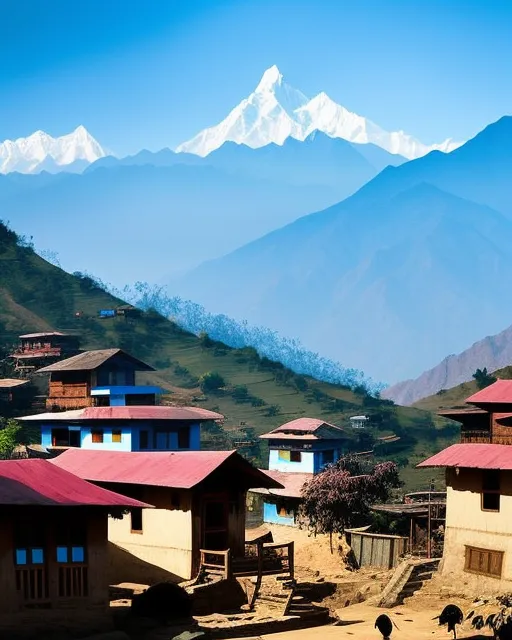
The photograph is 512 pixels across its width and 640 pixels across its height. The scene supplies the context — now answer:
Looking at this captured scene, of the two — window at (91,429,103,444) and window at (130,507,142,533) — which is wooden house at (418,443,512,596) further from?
window at (91,429,103,444)

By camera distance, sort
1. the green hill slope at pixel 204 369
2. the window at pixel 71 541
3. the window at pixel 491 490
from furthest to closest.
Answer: the green hill slope at pixel 204 369, the window at pixel 491 490, the window at pixel 71 541

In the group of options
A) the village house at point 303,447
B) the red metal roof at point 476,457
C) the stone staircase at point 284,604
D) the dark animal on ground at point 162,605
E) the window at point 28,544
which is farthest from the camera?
the village house at point 303,447

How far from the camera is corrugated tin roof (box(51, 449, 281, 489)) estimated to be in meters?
43.4

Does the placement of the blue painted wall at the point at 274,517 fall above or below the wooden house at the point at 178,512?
below

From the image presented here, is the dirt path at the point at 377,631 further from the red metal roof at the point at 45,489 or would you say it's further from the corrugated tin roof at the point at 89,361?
the corrugated tin roof at the point at 89,361

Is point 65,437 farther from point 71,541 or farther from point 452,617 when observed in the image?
point 452,617

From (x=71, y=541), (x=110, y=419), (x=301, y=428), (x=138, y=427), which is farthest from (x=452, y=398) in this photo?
(x=71, y=541)

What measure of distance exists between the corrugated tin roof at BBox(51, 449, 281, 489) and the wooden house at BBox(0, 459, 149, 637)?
6.60 m

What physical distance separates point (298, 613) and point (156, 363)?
132 meters

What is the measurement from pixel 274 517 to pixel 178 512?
2526cm

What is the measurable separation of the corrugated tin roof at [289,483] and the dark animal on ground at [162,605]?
26085 millimetres

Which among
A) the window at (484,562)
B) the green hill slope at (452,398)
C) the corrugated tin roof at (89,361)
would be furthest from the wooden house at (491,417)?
the green hill slope at (452,398)

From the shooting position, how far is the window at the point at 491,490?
153 feet

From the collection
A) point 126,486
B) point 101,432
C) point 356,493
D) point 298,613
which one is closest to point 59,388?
point 101,432
